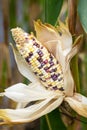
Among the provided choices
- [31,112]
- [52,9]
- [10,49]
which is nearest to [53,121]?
[31,112]

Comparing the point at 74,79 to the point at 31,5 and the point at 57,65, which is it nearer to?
the point at 57,65

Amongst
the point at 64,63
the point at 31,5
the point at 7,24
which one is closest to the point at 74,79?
the point at 64,63

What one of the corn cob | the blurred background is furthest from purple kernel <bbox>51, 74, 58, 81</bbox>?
the blurred background

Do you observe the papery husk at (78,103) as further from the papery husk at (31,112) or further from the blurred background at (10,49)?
the blurred background at (10,49)

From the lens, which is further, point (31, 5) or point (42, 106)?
point (31, 5)

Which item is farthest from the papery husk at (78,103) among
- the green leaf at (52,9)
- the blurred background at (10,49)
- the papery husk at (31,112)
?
the blurred background at (10,49)

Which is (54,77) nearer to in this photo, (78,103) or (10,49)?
(78,103)
